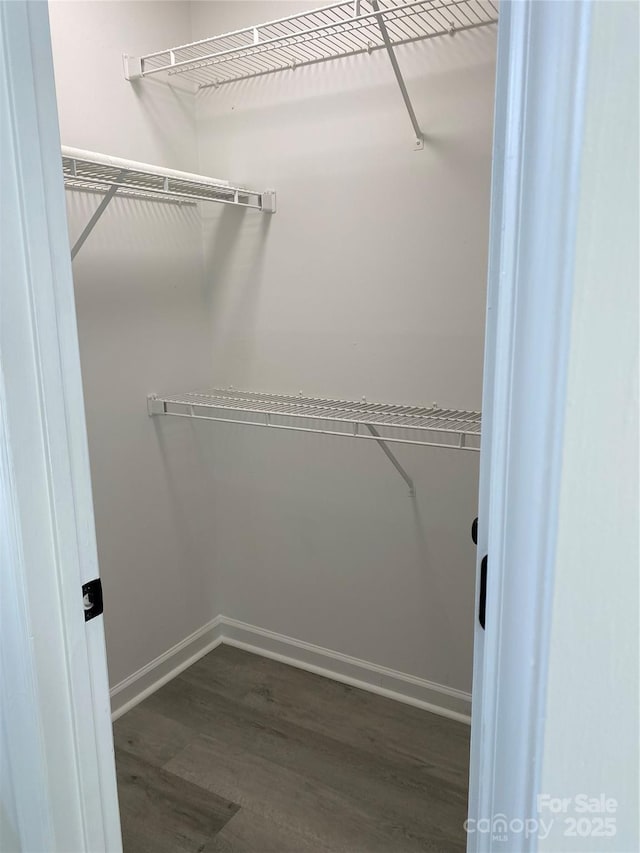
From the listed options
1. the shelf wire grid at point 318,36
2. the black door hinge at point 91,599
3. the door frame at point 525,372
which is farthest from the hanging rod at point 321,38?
the black door hinge at point 91,599

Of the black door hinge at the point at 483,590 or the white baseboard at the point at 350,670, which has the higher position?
the black door hinge at the point at 483,590

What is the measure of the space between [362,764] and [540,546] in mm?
1693

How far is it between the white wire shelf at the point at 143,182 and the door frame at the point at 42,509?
0.64 metres

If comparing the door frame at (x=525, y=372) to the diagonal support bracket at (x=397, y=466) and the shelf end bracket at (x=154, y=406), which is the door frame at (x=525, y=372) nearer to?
the diagonal support bracket at (x=397, y=466)

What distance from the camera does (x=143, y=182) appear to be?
2.08m

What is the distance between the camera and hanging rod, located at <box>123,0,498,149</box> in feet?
5.91

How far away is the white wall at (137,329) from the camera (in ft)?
6.70

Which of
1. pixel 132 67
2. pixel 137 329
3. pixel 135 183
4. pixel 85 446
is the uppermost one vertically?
pixel 132 67

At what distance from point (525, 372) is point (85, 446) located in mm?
642

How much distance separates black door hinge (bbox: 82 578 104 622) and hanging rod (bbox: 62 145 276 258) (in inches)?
44.5

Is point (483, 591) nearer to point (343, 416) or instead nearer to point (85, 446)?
point (85, 446)

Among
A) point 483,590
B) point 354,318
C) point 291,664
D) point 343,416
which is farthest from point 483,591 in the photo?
point 291,664

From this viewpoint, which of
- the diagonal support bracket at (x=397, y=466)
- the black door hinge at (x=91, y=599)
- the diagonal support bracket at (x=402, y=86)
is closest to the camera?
the black door hinge at (x=91, y=599)

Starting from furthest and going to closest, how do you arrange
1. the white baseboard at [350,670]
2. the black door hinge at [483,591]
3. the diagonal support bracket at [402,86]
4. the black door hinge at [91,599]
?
the white baseboard at [350,670] < the diagonal support bracket at [402,86] < the black door hinge at [91,599] < the black door hinge at [483,591]
